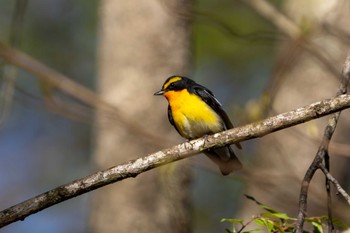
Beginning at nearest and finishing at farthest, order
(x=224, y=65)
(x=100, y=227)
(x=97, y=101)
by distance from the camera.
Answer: (x=97, y=101)
(x=100, y=227)
(x=224, y=65)

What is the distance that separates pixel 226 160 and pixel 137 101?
72.8 inches

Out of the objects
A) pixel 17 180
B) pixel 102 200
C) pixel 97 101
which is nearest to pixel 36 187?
pixel 17 180

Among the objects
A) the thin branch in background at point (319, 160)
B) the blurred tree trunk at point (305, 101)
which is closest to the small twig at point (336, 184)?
the thin branch in background at point (319, 160)

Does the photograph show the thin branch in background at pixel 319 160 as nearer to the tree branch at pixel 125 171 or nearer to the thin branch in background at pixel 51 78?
the tree branch at pixel 125 171

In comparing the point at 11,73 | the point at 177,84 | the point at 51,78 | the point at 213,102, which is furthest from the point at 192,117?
the point at 11,73

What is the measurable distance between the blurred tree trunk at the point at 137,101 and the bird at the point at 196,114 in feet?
3.55

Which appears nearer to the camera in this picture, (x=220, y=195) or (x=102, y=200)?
(x=102, y=200)

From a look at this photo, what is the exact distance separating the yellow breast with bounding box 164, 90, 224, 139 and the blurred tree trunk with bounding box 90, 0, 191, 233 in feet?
3.77

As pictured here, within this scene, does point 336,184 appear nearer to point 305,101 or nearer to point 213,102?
point 213,102

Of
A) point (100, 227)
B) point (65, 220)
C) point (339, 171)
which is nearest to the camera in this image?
point (100, 227)

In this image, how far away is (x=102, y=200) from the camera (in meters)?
6.99

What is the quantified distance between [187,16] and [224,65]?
844 cm

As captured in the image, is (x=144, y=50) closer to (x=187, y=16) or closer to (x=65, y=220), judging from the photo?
(x=187, y=16)

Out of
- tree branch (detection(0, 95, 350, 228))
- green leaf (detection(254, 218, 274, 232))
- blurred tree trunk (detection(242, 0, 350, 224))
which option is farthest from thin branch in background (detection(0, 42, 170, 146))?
blurred tree trunk (detection(242, 0, 350, 224))
